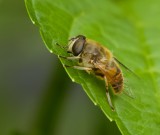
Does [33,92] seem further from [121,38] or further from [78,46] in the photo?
[78,46]

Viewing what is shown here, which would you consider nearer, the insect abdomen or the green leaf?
the green leaf

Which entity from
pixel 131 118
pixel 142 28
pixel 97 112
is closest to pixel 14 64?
pixel 97 112

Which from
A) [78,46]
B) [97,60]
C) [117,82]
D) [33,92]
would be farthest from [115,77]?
[33,92]

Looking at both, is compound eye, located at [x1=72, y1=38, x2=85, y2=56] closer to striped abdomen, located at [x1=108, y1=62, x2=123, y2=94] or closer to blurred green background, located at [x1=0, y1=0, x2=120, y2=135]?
striped abdomen, located at [x1=108, y1=62, x2=123, y2=94]

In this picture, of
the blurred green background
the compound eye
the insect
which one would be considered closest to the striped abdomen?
the insect

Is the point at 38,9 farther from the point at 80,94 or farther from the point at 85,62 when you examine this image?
the point at 80,94

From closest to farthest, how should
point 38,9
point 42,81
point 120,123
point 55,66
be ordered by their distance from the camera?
point 120,123, point 38,9, point 55,66, point 42,81
